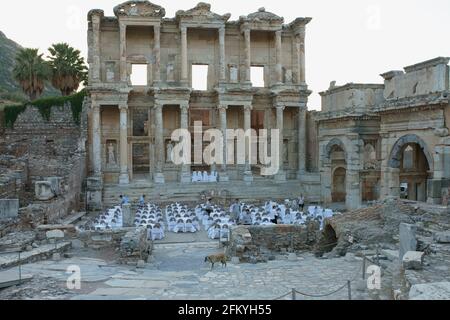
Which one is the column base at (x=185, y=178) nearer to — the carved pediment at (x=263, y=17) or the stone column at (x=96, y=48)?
the stone column at (x=96, y=48)

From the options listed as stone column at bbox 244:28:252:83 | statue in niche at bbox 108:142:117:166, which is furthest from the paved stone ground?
stone column at bbox 244:28:252:83

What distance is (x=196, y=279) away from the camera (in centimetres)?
1145

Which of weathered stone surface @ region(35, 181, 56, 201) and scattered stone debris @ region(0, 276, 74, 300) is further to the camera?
weathered stone surface @ region(35, 181, 56, 201)

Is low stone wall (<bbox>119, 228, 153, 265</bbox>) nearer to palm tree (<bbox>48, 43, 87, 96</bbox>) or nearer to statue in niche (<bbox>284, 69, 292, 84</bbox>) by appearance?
statue in niche (<bbox>284, 69, 292, 84</bbox>)

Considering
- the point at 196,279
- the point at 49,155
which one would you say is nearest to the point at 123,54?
the point at 49,155

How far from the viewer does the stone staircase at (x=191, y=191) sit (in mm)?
30906

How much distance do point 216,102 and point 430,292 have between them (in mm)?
28945

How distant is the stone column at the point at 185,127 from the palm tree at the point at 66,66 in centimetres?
1536

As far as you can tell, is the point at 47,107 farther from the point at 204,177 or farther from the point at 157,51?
the point at 204,177

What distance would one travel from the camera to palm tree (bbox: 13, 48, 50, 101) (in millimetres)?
43469

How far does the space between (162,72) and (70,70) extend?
12.3m
